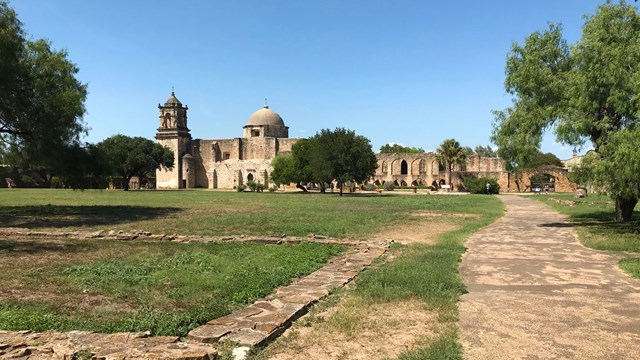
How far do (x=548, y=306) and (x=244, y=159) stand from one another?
6891cm

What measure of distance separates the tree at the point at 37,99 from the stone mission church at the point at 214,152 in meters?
48.5

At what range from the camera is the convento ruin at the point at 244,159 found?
6330 cm

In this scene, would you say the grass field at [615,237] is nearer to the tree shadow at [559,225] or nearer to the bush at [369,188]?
the tree shadow at [559,225]

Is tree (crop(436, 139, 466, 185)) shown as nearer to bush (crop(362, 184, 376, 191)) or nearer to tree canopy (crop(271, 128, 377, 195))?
bush (crop(362, 184, 376, 191))

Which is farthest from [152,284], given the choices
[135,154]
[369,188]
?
[369,188]

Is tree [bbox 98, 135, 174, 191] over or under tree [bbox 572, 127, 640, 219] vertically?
over

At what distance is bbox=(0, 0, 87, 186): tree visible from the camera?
53.9 ft

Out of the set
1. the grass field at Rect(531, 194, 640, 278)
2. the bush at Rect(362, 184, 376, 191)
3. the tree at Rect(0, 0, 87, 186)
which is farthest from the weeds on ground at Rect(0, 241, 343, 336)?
the bush at Rect(362, 184, 376, 191)

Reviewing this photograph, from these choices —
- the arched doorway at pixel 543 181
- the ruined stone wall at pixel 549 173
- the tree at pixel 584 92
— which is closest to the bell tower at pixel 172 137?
the ruined stone wall at pixel 549 173

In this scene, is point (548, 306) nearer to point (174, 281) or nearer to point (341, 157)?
point (174, 281)

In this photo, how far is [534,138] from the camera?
46.1 feet

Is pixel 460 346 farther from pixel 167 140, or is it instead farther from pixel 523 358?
pixel 167 140

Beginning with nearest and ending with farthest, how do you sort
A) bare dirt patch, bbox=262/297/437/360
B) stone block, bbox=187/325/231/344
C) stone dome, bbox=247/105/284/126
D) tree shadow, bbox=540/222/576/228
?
bare dirt patch, bbox=262/297/437/360
stone block, bbox=187/325/231/344
tree shadow, bbox=540/222/576/228
stone dome, bbox=247/105/284/126

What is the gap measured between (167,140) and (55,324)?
232ft
